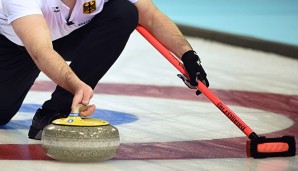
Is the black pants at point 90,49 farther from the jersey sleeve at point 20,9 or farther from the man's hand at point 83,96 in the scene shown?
the man's hand at point 83,96

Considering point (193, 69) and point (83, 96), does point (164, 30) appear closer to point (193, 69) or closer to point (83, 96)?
point (193, 69)

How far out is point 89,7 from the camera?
353 cm

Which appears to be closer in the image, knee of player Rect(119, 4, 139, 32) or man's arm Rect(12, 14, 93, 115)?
man's arm Rect(12, 14, 93, 115)

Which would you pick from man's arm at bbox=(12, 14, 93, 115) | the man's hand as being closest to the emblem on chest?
man's arm at bbox=(12, 14, 93, 115)

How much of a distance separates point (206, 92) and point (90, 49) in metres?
0.47

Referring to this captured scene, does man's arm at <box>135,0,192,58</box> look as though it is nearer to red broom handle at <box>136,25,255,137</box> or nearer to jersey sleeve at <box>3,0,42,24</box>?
red broom handle at <box>136,25,255,137</box>

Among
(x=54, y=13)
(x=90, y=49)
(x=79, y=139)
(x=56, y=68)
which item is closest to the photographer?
(x=79, y=139)

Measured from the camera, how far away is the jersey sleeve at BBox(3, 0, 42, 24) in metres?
3.19

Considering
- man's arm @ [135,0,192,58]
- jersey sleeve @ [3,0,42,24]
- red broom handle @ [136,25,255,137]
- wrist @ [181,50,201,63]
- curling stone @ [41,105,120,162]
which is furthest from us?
man's arm @ [135,0,192,58]

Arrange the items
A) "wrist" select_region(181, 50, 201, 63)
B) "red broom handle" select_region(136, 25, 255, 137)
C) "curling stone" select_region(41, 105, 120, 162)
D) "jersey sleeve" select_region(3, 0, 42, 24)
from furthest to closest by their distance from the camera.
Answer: "wrist" select_region(181, 50, 201, 63)
"red broom handle" select_region(136, 25, 255, 137)
"jersey sleeve" select_region(3, 0, 42, 24)
"curling stone" select_region(41, 105, 120, 162)

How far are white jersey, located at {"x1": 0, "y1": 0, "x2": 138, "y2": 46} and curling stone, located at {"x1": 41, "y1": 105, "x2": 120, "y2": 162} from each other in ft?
1.40

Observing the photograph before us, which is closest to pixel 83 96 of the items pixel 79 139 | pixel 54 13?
pixel 79 139

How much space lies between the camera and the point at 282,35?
7727 millimetres

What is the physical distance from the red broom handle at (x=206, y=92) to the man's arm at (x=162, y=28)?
0.02 m
